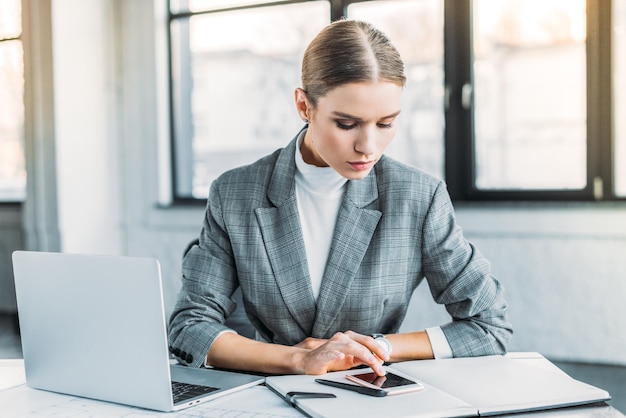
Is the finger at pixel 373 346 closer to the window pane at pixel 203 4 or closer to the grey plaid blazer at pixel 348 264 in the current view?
the grey plaid blazer at pixel 348 264

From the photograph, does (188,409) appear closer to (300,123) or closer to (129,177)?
(300,123)

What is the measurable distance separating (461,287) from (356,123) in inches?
16.7

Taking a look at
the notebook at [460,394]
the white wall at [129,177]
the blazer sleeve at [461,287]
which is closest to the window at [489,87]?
the white wall at [129,177]

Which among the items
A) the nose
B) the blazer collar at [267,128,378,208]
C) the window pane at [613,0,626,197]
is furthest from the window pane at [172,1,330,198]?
the nose

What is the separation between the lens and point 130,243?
4301mm

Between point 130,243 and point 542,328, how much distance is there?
2.45m

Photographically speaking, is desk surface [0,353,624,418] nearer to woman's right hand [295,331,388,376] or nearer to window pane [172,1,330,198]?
woman's right hand [295,331,388,376]

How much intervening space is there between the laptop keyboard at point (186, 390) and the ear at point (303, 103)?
0.64 meters

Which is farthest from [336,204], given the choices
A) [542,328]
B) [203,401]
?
[542,328]

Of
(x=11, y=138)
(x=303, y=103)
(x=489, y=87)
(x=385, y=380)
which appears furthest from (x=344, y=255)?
(x=11, y=138)

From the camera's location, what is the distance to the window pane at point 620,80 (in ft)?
10.5

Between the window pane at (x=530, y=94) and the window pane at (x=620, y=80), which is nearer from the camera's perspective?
the window pane at (x=620, y=80)

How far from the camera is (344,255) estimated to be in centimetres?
154

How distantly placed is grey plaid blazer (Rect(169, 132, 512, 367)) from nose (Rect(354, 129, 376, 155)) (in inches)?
8.0
